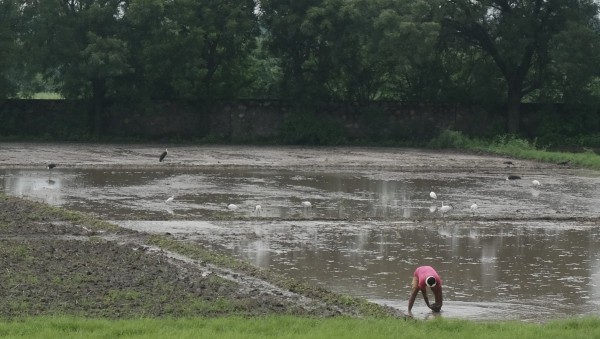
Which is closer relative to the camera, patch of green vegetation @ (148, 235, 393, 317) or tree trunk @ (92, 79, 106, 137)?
patch of green vegetation @ (148, 235, 393, 317)

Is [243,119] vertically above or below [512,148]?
above

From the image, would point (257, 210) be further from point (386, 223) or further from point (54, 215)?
point (54, 215)

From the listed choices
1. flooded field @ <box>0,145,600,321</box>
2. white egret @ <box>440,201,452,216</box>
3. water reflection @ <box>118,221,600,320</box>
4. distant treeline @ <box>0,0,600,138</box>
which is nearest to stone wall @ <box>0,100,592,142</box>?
distant treeline @ <box>0,0,600,138</box>

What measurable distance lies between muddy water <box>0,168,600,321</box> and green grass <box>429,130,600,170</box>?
257 centimetres

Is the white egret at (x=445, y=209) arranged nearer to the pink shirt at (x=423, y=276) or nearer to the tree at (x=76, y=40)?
the pink shirt at (x=423, y=276)

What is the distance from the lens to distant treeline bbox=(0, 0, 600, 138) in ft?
122

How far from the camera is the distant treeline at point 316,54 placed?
37312 millimetres

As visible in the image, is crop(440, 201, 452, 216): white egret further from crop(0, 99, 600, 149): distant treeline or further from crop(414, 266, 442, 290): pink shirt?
crop(0, 99, 600, 149): distant treeline

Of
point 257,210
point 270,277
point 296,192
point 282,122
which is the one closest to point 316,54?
point 282,122

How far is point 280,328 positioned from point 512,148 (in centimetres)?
2795

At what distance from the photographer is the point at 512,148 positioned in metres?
35.9

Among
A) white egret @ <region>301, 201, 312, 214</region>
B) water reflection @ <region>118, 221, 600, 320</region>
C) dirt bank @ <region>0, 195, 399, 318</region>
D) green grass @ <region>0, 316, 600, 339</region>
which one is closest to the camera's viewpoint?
green grass @ <region>0, 316, 600, 339</region>

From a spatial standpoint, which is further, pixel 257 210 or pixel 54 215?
pixel 257 210

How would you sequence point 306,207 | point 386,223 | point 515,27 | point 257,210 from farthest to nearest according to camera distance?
point 515,27 < point 306,207 < point 257,210 < point 386,223
